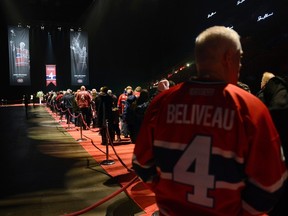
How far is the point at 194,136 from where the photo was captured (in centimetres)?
133

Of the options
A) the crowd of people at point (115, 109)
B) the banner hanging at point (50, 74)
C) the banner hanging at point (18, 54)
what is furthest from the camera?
the banner hanging at point (50, 74)

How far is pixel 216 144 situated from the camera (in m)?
1.28

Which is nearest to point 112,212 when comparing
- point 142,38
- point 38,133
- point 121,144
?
point 121,144

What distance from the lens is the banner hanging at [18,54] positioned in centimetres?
2331

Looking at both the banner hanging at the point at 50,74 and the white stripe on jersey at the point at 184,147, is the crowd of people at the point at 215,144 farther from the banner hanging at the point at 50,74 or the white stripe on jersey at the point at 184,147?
the banner hanging at the point at 50,74

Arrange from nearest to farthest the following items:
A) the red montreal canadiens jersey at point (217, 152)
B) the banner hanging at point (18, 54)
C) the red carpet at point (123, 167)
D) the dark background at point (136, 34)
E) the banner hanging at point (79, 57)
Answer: the red montreal canadiens jersey at point (217, 152)
the red carpet at point (123, 167)
the dark background at point (136, 34)
the banner hanging at point (18, 54)
the banner hanging at point (79, 57)

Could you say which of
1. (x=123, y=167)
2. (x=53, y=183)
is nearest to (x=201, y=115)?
(x=53, y=183)

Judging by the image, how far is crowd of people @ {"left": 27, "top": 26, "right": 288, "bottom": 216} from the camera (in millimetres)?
1241

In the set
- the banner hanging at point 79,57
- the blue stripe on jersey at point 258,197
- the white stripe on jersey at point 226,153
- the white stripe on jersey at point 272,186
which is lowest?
the blue stripe on jersey at point 258,197

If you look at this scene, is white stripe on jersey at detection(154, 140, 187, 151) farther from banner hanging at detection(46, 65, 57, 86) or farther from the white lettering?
banner hanging at detection(46, 65, 57, 86)

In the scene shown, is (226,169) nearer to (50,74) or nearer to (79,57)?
(79,57)

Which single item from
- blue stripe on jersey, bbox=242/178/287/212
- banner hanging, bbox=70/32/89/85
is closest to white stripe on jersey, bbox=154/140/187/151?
blue stripe on jersey, bbox=242/178/287/212

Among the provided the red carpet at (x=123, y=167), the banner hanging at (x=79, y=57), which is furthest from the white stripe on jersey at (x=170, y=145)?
the banner hanging at (x=79, y=57)

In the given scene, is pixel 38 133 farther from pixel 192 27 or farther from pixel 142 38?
pixel 192 27
